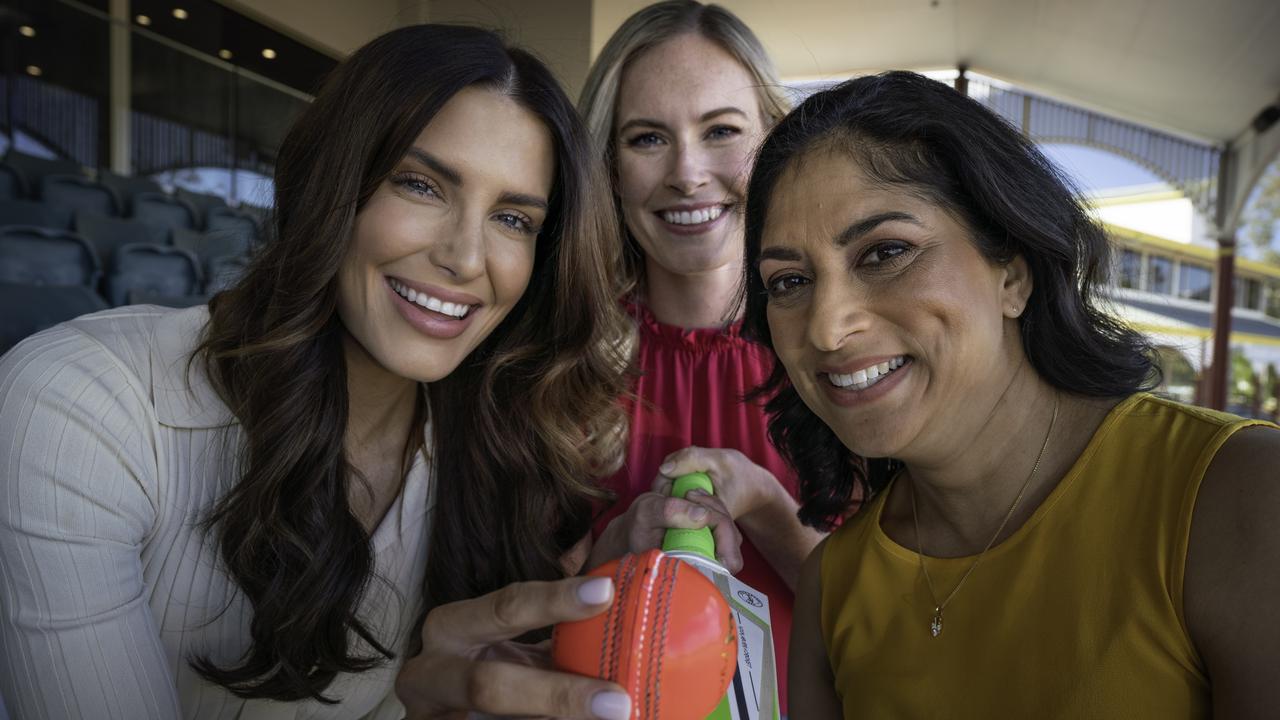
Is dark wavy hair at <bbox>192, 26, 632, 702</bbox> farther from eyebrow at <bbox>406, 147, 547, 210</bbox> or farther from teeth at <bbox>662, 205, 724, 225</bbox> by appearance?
teeth at <bbox>662, 205, 724, 225</bbox>

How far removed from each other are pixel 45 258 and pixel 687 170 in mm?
5214

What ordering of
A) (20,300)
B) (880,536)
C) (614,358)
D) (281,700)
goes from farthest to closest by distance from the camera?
(20,300), (614,358), (281,700), (880,536)

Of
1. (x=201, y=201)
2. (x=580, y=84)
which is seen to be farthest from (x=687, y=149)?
(x=201, y=201)

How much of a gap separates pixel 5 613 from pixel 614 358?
3.72 feet

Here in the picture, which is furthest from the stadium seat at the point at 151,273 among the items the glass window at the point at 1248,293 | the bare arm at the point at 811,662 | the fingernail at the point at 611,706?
the glass window at the point at 1248,293

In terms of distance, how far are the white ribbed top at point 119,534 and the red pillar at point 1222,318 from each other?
13618mm

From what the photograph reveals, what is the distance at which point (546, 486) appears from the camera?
1689 millimetres

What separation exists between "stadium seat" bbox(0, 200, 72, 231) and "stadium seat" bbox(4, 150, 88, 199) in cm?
83

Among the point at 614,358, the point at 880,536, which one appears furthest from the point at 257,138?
the point at 880,536

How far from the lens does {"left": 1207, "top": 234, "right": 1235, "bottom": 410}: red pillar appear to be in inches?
472

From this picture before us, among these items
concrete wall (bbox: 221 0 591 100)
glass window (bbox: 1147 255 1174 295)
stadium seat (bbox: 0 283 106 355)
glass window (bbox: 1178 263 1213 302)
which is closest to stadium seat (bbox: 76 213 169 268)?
concrete wall (bbox: 221 0 591 100)

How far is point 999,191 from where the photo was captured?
116 centimetres

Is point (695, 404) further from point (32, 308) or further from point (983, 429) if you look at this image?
point (32, 308)

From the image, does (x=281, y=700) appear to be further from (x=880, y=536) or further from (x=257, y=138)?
(x=257, y=138)
